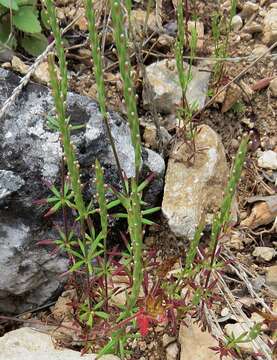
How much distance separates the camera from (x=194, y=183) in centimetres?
269

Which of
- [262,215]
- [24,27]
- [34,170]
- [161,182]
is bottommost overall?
[262,215]

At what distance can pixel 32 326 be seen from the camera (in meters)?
2.51

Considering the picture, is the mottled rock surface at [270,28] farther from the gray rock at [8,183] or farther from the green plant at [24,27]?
the gray rock at [8,183]

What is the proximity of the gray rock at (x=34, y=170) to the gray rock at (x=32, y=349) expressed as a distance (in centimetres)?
25

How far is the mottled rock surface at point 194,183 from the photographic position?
2.57m

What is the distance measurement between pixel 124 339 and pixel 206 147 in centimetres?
105

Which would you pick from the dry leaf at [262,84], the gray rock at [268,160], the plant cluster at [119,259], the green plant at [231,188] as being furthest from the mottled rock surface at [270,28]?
the green plant at [231,188]

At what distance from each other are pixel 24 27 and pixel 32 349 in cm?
162

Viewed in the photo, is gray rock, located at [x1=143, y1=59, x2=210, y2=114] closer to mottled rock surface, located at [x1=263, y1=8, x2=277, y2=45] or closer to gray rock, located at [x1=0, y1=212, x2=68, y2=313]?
mottled rock surface, located at [x1=263, y1=8, x2=277, y2=45]

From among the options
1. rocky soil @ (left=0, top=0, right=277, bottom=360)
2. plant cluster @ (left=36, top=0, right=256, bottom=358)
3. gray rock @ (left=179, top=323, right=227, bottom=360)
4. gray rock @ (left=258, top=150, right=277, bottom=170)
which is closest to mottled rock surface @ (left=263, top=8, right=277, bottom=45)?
rocky soil @ (left=0, top=0, right=277, bottom=360)

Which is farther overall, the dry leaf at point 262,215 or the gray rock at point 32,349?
the dry leaf at point 262,215

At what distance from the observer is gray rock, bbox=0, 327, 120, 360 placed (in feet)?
7.23

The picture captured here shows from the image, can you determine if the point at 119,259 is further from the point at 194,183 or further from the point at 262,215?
the point at 262,215

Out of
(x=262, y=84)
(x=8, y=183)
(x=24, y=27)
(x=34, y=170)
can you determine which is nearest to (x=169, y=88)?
(x=262, y=84)
